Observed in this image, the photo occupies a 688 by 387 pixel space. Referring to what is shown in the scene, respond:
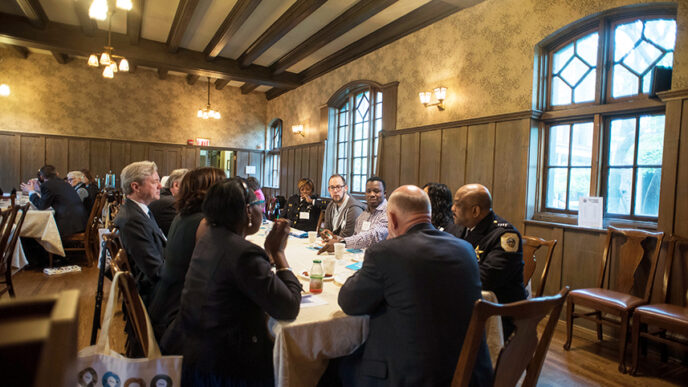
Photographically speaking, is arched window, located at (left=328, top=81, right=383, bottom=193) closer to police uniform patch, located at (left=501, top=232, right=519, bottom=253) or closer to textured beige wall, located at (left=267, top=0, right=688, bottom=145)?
textured beige wall, located at (left=267, top=0, right=688, bottom=145)

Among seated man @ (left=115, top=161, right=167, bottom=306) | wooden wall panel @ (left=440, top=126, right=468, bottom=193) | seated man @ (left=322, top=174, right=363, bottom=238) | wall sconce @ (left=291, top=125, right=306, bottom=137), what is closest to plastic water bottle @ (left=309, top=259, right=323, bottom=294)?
seated man @ (left=115, top=161, right=167, bottom=306)

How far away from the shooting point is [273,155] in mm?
11367

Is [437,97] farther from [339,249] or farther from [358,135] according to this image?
[339,249]

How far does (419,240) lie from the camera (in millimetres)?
1547

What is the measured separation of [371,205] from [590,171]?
2.31 metres

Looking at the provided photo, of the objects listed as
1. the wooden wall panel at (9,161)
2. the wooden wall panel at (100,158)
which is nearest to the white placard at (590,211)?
the wooden wall panel at (100,158)

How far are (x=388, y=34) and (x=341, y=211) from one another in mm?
3662

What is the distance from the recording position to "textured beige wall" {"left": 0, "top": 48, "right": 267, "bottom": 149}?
8.82m

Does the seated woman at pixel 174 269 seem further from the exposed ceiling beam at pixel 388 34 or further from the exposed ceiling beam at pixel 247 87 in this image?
the exposed ceiling beam at pixel 247 87

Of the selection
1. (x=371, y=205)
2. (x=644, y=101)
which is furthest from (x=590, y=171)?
(x=371, y=205)

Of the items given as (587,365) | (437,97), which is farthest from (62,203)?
(587,365)

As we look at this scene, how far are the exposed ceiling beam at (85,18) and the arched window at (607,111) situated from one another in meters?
6.88

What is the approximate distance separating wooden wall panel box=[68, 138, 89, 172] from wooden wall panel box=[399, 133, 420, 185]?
8018mm

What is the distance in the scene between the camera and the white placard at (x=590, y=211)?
3723mm
